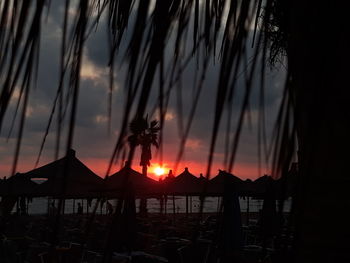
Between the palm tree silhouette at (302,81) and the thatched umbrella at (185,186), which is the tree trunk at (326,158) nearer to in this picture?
the palm tree silhouette at (302,81)

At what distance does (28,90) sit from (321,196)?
0.75m

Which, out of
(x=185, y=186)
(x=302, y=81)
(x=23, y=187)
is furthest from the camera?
(x=185, y=186)

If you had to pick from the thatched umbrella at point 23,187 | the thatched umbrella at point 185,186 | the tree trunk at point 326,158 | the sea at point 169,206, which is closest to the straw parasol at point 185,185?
the thatched umbrella at point 185,186

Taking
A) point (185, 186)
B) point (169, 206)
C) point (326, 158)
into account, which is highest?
point (185, 186)

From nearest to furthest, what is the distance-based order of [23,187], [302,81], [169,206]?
1. [302,81]
2. [23,187]
3. [169,206]

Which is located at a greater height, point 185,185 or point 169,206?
point 185,185

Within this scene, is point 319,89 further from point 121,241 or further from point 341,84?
point 121,241

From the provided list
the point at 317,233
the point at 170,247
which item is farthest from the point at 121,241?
the point at 317,233

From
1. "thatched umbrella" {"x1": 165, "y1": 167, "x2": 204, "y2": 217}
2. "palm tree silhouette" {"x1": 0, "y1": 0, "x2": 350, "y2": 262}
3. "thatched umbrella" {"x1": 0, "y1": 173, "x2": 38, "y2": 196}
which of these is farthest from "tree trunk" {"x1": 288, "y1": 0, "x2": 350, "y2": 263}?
"thatched umbrella" {"x1": 165, "y1": 167, "x2": 204, "y2": 217}

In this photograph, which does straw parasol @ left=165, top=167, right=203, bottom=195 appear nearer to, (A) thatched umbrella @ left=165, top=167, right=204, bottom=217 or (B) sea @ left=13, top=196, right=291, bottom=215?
(A) thatched umbrella @ left=165, top=167, right=204, bottom=217

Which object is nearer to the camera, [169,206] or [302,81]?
[302,81]

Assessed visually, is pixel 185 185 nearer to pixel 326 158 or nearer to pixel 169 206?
pixel 326 158

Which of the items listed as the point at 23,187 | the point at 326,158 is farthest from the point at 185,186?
the point at 326,158

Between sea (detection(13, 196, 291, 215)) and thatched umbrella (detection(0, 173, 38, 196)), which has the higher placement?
thatched umbrella (detection(0, 173, 38, 196))
